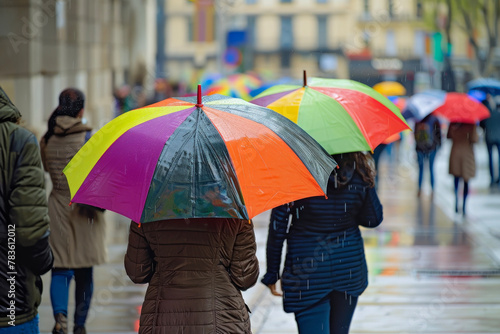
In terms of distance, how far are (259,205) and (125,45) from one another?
1244 inches

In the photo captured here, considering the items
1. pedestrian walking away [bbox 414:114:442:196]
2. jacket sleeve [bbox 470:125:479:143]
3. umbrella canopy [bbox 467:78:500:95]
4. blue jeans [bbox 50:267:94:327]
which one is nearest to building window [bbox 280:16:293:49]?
umbrella canopy [bbox 467:78:500:95]

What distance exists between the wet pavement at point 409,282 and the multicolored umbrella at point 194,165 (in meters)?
3.58

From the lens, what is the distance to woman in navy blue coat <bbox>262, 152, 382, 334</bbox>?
5.23 meters

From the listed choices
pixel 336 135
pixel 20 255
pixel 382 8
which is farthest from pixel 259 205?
pixel 382 8

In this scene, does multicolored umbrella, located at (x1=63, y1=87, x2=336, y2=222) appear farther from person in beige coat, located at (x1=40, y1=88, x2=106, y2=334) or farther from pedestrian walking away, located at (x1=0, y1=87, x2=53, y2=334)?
person in beige coat, located at (x1=40, y1=88, x2=106, y2=334)

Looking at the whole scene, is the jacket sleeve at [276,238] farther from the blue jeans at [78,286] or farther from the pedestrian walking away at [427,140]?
the pedestrian walking away at [427,140]

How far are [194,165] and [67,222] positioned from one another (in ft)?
9.62

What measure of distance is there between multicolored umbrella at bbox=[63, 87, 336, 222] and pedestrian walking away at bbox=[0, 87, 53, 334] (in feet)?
0.64

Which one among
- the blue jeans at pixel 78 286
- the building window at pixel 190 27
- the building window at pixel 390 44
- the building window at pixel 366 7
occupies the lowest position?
the blue jeans at pixel 78 286

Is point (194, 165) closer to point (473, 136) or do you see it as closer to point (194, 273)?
point (194, 273)

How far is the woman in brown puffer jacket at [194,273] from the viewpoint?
409 cm

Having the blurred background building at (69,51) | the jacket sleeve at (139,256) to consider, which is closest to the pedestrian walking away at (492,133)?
the blurred background building at (69,51)

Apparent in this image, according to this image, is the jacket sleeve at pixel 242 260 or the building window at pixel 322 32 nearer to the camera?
the jacket sleeve at pixel 242 260

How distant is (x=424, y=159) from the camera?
17.2m
